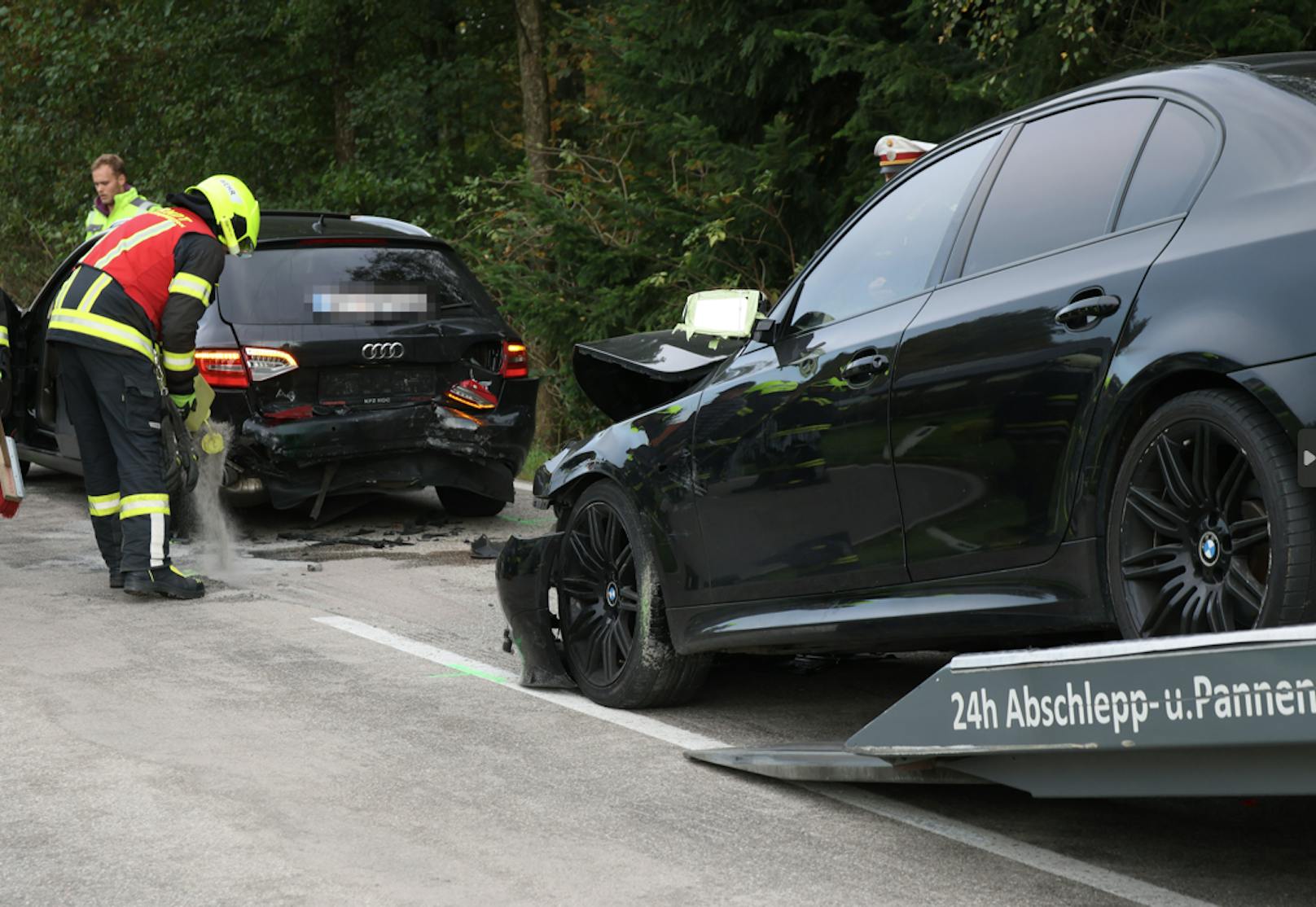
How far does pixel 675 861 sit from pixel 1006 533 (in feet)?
3.64

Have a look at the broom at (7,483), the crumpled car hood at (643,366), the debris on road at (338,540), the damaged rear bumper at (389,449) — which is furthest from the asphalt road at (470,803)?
the debris on road at (338,540)

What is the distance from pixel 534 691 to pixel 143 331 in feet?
10.1

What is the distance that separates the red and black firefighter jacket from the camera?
7863 millimetres

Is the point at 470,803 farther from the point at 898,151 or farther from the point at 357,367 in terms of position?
the point at 357,367

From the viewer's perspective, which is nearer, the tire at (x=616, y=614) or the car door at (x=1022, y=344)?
the car door at (x=1022, y=344)

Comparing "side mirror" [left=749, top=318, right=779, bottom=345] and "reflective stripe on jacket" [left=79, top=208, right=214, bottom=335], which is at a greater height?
"reflective stripe on jacket" [left=79, top=208, right=214, bottom=335]

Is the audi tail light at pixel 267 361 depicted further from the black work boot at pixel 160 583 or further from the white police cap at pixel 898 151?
the white police cap at pixel 898 151

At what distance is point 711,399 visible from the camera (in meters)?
5.24

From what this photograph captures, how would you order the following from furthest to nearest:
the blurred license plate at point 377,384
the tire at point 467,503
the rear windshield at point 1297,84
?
1. the tire at point 467,503
2. the blurred license plate at point 377,384
3. the rear windshield at point 1297,84

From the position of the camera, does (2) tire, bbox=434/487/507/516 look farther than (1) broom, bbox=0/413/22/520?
Yes

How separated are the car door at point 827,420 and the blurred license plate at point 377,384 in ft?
14.0

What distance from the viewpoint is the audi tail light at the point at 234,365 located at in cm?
889

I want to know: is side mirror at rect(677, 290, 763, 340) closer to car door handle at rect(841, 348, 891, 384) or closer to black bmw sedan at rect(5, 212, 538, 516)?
car door handle at rect(841, 348, 891, 384)

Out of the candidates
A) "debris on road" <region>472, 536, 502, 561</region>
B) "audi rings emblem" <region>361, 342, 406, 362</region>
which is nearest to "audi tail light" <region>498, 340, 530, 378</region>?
"audi rings emblem" <region>361, 342, 406, 362</region>
